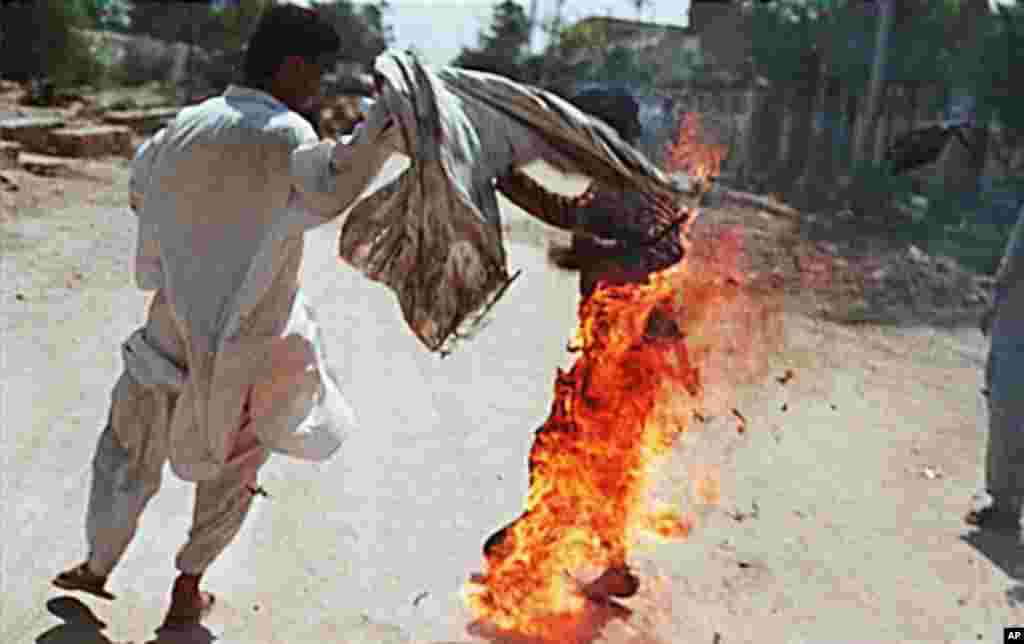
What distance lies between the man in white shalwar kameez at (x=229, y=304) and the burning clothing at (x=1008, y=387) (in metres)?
3.96

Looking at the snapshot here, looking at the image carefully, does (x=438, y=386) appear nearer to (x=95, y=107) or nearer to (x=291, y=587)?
(x=291, y=587)

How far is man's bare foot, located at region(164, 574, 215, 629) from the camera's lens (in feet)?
12.7

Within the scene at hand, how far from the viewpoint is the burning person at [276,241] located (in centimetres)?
301

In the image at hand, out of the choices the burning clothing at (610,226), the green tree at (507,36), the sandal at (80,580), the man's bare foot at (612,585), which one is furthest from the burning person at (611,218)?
the green tree at (507,36)

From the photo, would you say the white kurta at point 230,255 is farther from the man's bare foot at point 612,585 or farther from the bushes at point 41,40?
the bushes at point 41,40

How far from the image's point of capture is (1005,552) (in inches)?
233

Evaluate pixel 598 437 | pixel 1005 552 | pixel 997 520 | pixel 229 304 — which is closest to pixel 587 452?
pixel 598 437

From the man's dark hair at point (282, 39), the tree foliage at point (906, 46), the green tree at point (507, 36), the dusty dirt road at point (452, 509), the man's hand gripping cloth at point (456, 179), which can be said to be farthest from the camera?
the green tree at point (507, 36)

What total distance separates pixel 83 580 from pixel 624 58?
26.4 m

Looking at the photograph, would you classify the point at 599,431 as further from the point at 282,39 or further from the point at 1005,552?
the point at 1005,552

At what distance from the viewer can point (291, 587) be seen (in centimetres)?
443

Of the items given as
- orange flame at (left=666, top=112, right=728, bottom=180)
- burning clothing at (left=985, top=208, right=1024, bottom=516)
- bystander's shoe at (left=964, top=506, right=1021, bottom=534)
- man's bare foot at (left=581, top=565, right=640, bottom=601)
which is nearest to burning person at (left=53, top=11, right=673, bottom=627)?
orange flame at (left=666, top=112, right=728, bottom=180)

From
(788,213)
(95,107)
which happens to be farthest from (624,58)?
(95,107)

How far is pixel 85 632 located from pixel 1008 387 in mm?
4753
